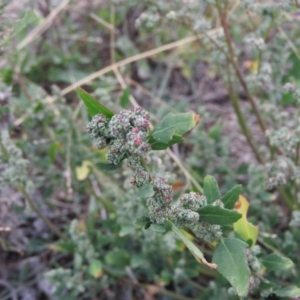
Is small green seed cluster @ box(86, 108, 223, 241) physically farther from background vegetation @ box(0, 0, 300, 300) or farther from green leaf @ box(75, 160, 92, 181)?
green leaf @ box(75, 160, 92, 181)

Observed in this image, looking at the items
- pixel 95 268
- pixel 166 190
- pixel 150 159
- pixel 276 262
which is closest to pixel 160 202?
pixel 166 190

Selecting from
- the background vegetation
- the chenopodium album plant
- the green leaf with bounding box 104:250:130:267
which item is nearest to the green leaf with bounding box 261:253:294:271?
the background vegetation

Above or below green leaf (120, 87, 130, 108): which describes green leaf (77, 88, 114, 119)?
above

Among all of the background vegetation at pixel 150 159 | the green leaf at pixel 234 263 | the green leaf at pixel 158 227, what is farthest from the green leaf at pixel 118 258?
the green leaf at pixel 158 227

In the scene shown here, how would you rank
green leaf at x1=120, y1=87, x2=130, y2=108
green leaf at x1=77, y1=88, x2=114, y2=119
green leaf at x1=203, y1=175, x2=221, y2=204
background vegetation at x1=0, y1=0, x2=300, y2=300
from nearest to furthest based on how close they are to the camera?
green leaf at x1=77, y1=88, x2=114, y2=119 < green leaf at x1=203, y1=175, x2=221, y2=204 < background vegetation at x1=0, y1=0, x2=300, y2=300 < green leaf at x1=120, y1=87, x2=130, y2=108

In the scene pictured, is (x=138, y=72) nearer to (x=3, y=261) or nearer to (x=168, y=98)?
(x=168, y=98)

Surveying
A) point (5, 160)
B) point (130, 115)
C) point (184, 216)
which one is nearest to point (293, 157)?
point (184, 216)

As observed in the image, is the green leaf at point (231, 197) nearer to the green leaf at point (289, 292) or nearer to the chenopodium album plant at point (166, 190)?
the chenopodium album plant at point (166, 190)
